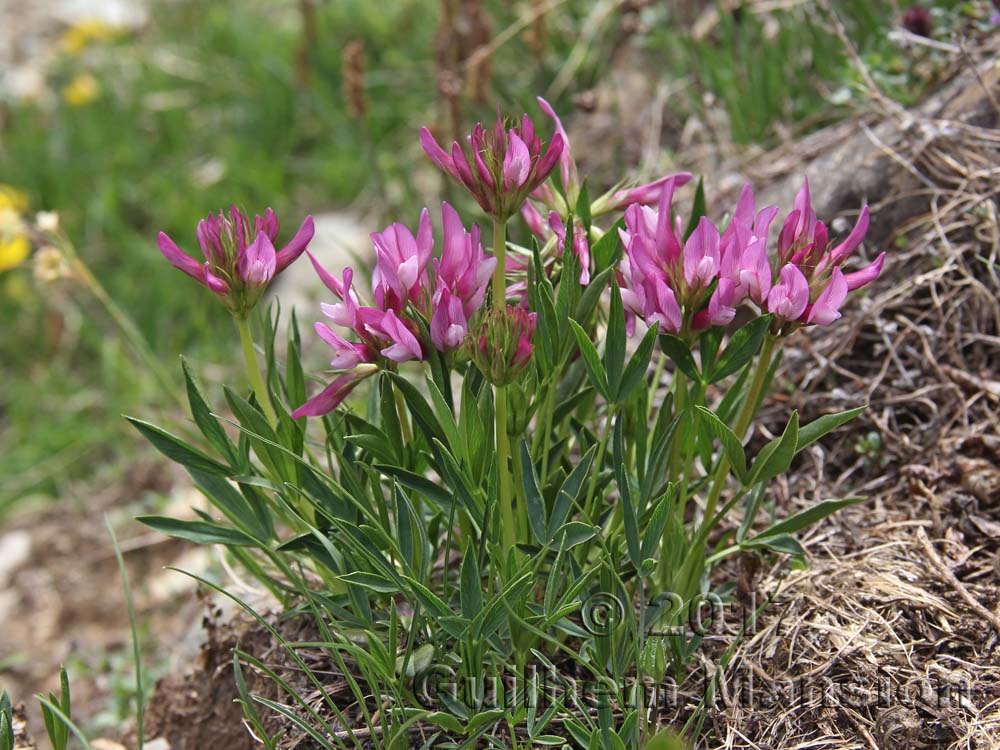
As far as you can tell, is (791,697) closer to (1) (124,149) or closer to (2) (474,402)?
(2) (474,402)

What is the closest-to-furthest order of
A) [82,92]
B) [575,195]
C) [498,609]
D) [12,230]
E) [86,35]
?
[498,609], [575,195], [12,230], [82,92], [86,35]

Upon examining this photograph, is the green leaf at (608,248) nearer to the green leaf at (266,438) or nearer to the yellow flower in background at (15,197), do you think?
the green leaf at (266,438)

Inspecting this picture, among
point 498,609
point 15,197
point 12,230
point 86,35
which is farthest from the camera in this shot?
point 86,35

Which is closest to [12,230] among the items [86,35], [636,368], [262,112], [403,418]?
[403,418]

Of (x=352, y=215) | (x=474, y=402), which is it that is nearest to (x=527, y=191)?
(x=474, y=402)

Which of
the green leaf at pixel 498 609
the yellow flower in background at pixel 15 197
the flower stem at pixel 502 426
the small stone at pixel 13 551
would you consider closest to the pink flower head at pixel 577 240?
the flower stem at pixel 502 426

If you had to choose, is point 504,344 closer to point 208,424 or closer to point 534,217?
point 534,217
